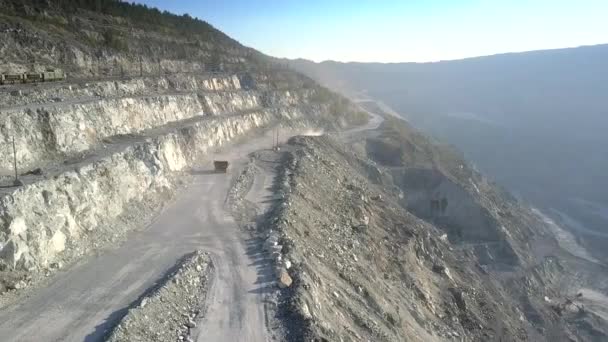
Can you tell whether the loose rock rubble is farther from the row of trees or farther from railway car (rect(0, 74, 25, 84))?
the row of trees

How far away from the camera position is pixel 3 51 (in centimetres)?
2917

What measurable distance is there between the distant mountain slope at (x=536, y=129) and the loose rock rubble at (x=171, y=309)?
76.0 m

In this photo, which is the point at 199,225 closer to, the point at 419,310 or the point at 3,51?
the point at 419,310

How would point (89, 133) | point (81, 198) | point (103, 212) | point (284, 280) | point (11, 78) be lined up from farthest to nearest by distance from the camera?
point (11, 78) → point (89, 133) → point (103, 212) → point (81, 198) → point (284, 280)

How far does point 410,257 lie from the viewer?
95.8 feet

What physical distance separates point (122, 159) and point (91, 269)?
8.14m

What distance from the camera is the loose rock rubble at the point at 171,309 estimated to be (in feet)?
40.9

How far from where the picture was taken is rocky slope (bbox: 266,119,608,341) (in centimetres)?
1812

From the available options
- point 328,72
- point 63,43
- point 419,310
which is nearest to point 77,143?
point 63,43

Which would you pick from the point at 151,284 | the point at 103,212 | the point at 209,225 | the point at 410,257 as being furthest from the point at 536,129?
the point at 151,284

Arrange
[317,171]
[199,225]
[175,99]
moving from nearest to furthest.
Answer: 1. [199,225]
2. [317,171]
3. [175,99]

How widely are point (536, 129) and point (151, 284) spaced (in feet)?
480

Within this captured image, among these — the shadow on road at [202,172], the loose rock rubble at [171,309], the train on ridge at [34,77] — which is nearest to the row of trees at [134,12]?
the train on ridge at [34,77]

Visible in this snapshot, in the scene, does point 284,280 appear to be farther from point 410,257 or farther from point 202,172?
point 202,172
